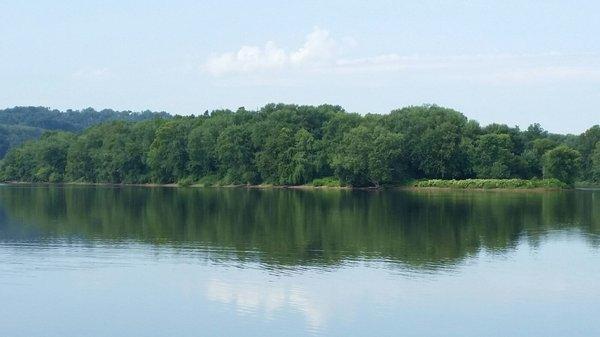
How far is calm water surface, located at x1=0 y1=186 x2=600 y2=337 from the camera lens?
21.8 m

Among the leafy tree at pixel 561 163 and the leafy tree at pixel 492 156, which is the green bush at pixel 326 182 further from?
the leafy tree at pixel 561 163

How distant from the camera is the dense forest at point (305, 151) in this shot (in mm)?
101750

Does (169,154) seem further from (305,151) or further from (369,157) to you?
(369,157)

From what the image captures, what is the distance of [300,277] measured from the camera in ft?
91.4

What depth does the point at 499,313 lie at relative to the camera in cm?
2305

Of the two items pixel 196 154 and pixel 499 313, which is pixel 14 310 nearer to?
pixel 499 313

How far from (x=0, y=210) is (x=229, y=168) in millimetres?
59387

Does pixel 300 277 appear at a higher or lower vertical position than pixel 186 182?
lower

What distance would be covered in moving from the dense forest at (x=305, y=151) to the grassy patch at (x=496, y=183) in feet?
6.75

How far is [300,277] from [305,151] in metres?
81.7

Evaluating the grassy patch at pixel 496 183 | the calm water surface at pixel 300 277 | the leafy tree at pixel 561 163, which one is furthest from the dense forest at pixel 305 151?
the calm water surface at pixel 300 277

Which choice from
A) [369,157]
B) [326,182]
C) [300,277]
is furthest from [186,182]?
[300,277]

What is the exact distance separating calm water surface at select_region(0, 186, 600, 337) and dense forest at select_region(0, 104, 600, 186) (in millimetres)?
51765

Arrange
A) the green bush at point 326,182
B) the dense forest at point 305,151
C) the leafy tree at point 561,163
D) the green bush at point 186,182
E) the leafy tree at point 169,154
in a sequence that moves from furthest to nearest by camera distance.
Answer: the leafy tree at point 169,154 → the green bush at point 186,182 → the green bush at point 326,182 → the dense forest at point 305,151 → the leafy tree at point 561,163
